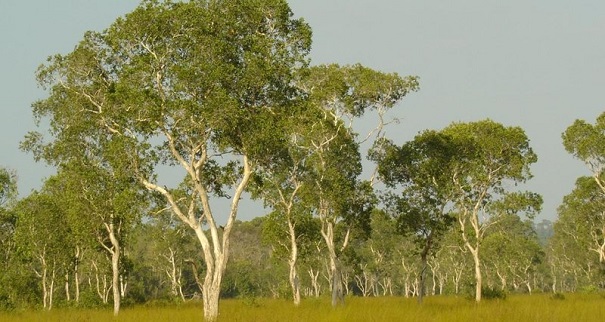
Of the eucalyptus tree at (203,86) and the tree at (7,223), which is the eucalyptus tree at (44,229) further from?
the eucalyptus tree at (203,86)

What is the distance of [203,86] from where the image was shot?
25.4m

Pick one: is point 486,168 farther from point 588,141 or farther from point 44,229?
point 44,229

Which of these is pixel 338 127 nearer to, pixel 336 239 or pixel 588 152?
pixel 336 239

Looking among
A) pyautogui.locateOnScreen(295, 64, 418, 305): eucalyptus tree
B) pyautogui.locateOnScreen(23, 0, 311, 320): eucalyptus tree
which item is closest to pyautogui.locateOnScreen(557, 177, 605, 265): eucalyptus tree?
pyautogui.locateOnScreen(295, 64, 418, 305): eucalyptus tree

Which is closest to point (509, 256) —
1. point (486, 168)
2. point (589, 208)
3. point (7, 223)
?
point (589, 208)

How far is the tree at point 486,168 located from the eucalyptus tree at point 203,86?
77.8ft

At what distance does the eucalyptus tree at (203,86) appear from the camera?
2519 cm

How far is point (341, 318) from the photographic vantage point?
19188 mm

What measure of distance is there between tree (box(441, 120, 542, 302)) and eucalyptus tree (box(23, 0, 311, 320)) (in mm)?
23709

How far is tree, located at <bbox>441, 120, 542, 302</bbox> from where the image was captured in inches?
1921

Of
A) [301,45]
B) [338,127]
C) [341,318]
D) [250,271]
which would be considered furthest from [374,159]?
[250,271]

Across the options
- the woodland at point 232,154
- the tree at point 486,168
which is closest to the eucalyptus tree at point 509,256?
the woodland at point 232,154

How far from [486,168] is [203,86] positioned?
31.3 m

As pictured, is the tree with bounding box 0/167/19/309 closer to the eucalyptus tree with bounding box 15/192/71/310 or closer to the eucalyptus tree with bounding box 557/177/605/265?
the eucalyptus tree with bounding box 15/192/71/310
